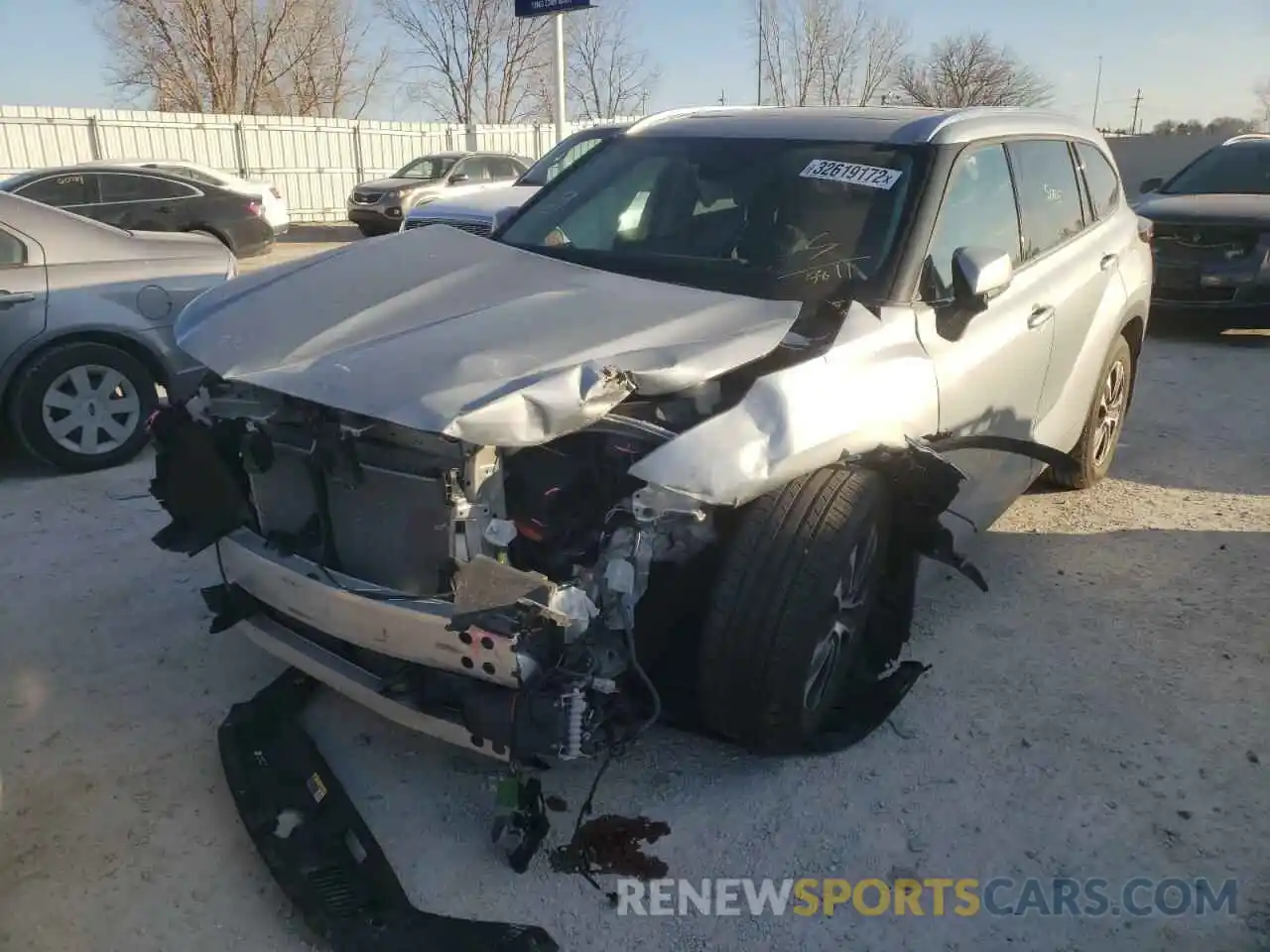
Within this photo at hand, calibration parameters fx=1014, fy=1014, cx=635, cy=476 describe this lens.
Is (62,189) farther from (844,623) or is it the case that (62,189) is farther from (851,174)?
(844,623)

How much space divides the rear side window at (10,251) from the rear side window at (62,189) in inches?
314

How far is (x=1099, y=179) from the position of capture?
5152 millimetres

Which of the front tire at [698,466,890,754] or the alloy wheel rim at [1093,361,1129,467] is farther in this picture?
the alloy wheel rim at [1093,361,1129,467]

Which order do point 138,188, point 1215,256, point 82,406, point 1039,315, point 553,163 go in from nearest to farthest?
point 1039,315 → point 82,406 → point 1215,256 → point 553,163 → point 138,188

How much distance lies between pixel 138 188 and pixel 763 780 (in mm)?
13070

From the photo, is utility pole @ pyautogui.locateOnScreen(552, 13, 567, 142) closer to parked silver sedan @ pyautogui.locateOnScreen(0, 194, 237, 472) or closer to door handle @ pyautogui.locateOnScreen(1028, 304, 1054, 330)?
parked silver sedan @ pyautogui.locateOnScreen(0, 194, 237, 472)

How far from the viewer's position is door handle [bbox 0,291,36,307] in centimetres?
531

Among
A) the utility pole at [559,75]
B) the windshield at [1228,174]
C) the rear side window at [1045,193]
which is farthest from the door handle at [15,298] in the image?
the utility pole at [559,75]

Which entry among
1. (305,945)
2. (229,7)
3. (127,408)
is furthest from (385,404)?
(229,7)

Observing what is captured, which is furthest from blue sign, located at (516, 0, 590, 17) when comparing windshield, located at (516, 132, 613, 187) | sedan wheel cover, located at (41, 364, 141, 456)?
sedan wheel cover, located at (41, 364, 141, 456)

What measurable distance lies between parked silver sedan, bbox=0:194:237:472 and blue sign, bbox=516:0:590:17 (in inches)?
469

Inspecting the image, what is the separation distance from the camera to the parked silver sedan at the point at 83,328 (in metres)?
5.39

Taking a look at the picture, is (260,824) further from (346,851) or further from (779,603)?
(779,603)

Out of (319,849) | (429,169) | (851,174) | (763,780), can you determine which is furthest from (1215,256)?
(429,169)
